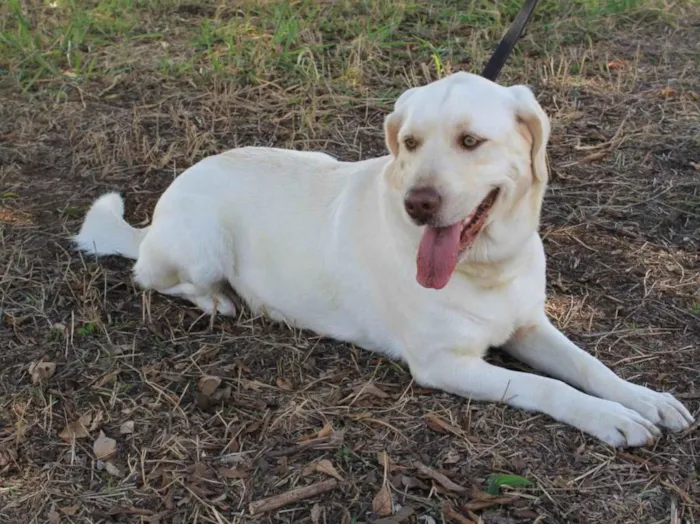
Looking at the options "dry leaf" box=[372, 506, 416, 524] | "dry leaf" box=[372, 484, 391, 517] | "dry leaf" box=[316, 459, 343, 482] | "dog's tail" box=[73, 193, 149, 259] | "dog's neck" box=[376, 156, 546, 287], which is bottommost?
"dog's tail" box=[73, 193, 149, 259]

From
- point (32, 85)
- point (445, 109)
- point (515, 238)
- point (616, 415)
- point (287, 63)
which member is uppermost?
point (445, 109)

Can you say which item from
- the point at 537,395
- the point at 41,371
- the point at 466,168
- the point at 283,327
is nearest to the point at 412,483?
the point at 537,395

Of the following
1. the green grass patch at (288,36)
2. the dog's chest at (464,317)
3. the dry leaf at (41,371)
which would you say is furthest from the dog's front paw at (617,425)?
the green grass patch at (288,36)

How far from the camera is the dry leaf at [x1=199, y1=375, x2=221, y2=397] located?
2.73 m

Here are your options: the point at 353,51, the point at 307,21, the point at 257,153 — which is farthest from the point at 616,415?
the point at 307,21

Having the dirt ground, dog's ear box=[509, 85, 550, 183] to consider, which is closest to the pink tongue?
dog's ear box=[509, 85, 550, 183]

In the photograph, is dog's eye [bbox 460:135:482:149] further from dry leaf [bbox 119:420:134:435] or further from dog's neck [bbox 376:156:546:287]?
dry leaf [bbox 119:420:134:435]

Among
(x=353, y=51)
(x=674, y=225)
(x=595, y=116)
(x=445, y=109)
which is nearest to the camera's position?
(x=445, y=109)

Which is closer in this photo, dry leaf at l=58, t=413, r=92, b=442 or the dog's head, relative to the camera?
the dog's head

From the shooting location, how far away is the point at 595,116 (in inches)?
178

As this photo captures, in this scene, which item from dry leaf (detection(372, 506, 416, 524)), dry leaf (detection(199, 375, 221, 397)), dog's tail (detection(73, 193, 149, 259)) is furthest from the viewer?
dog's tail (detection(73, 193, 149, 259))

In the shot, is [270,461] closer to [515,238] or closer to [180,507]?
[180,507]

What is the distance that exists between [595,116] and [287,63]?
1846 mm

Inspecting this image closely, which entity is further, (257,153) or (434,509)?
(257,153)
